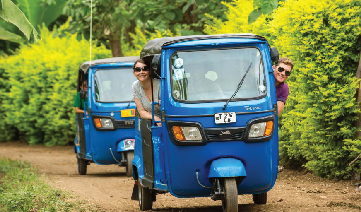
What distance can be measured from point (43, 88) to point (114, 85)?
31.0 feet

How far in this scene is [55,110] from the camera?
23016 millimetres

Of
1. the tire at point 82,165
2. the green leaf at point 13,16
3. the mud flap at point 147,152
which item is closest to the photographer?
the mud flap at point 147,152

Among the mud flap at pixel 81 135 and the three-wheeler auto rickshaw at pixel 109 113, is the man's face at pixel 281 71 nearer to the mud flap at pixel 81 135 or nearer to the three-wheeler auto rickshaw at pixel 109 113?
the three-wheeler auto rickshaw at pixel 109 113

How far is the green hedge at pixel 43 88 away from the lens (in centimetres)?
2242

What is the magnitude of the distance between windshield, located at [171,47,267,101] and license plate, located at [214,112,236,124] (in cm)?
32

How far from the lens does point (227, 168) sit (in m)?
7.56

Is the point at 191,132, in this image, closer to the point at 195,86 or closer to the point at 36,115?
the point at 195,86

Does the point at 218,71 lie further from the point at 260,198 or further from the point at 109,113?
the point at 109,113

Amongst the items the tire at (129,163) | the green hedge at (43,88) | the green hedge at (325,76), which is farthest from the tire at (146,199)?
the green hedge at (43,88)

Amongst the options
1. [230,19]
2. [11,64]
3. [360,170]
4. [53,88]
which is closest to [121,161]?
[230,19]

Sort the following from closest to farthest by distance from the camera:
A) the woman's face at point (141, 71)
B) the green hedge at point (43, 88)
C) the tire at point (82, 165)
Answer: the woman's face at point (141, 71) < the tire at point (82, 165) < the green hedge at point (43, 88)

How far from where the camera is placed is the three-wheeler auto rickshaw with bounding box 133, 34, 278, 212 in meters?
7.69

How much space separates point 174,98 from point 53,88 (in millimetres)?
15439

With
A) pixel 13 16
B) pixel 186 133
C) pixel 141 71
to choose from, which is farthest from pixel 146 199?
pixel 13 16
